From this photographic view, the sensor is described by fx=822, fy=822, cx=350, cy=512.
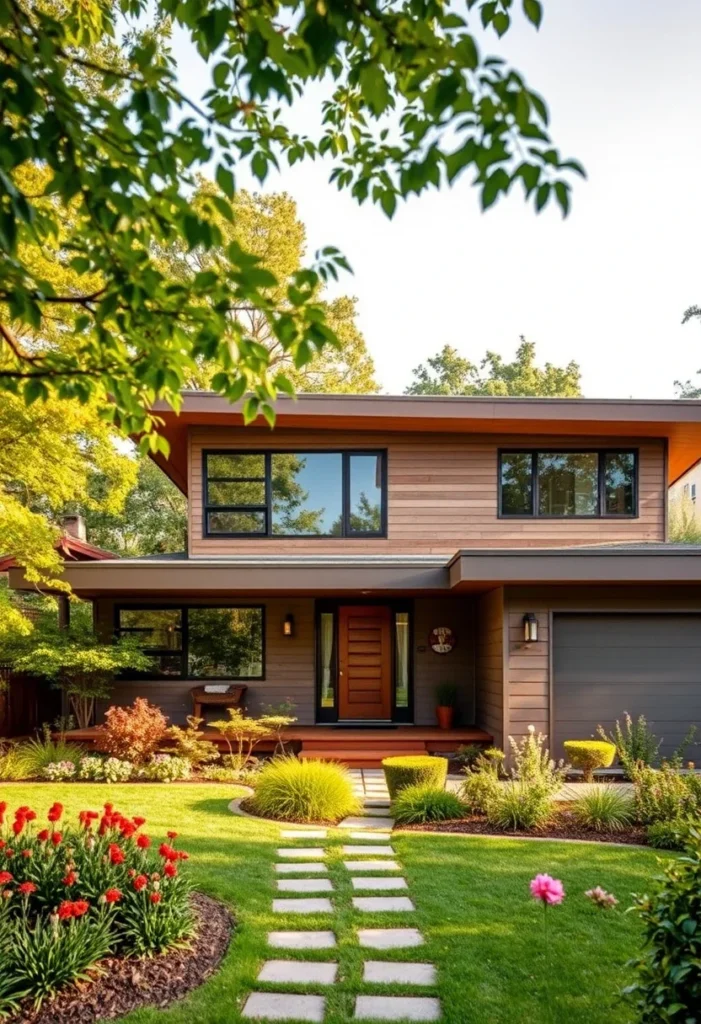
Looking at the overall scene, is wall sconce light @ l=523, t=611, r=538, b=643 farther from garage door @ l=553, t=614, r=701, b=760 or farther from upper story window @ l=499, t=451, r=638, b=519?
upper story window @ l=499, t=451, r=638, b=519

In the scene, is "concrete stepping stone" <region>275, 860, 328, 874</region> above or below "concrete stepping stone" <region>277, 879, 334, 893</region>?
below

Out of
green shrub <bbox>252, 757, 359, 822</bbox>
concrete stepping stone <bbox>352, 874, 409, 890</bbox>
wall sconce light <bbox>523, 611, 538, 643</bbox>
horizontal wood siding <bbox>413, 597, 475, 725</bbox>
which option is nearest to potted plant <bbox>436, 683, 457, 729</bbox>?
horizontal wood siding <bbox>413, 597, 475, 725</bbox>

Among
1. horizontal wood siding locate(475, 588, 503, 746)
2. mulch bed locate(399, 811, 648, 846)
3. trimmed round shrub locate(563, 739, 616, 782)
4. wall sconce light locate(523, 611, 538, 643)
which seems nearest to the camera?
mulch bed locate(399, 811, 648, 846)

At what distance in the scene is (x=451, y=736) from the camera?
37.6 feet

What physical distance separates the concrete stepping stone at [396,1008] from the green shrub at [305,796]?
13.2 feet

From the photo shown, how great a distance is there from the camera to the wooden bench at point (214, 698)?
12305mm

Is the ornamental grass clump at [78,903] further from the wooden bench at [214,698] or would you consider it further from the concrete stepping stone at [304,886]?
the wooden bench at [214,698]

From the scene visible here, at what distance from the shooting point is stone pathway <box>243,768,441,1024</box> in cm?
376

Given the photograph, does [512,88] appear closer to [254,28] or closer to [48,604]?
[254,28]

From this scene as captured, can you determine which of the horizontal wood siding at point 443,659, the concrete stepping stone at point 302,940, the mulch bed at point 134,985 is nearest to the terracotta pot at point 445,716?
the horizontal wood siding at point 443,659

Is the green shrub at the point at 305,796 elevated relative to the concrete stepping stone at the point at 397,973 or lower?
lower

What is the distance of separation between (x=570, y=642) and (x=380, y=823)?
160 inches

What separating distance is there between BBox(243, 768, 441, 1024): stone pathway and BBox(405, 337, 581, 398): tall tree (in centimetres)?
2621

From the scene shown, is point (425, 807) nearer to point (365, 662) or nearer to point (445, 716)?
point (445, 716)
